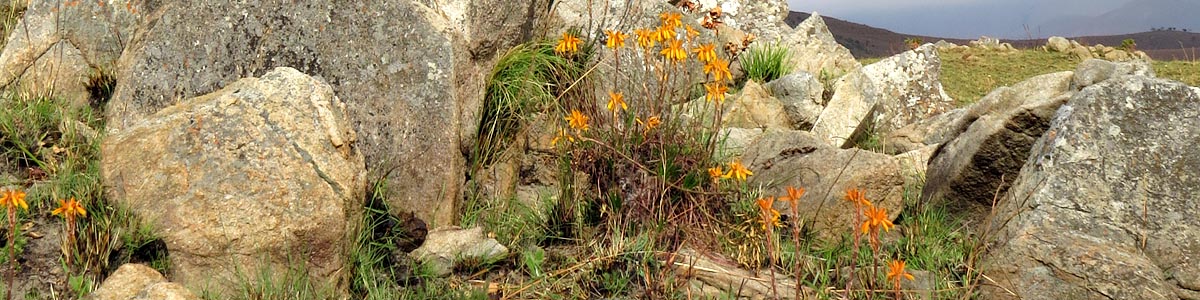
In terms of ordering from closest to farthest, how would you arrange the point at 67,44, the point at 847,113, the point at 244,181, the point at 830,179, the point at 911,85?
the point at 244,181 → the point at 830,179 → the point at 67,44 → the point at 847,113 → the point at 911,85

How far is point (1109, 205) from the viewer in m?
5.39

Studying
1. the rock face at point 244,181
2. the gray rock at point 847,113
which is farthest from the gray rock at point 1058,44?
the rock face at point 244,181

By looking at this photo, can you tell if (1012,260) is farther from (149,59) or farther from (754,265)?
(149,59)

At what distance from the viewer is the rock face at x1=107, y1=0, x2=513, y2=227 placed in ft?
19.5

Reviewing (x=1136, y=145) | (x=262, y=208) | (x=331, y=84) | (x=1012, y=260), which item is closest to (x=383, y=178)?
(x=331, y=84)

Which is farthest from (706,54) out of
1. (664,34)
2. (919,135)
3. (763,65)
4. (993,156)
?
(763,65)

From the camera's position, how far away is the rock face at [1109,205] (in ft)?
16.8

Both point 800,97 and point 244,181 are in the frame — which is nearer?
point 244,181

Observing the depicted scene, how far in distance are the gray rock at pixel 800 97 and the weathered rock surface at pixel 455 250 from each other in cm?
347

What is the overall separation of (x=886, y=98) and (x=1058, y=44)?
910 centimetres

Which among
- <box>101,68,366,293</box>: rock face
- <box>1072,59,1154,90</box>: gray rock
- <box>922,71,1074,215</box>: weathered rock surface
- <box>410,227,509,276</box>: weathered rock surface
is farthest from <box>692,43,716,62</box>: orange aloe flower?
<box>1072,59,1154,90</box>: gray rock

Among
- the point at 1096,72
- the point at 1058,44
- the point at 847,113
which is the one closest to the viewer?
the point at 847,113

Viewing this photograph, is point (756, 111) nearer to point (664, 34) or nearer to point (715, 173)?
point (715, 173)

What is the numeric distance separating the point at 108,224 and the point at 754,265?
10.0 ft
